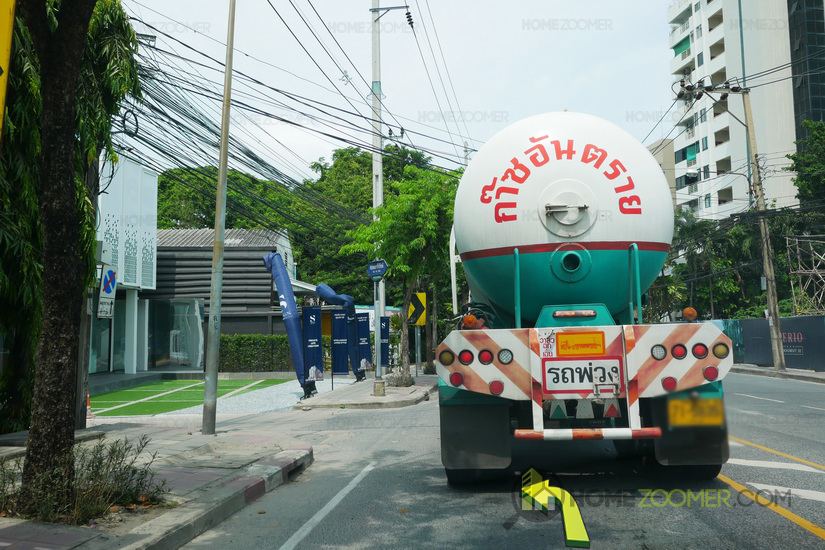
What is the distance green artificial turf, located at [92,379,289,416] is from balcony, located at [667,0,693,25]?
2130 inches

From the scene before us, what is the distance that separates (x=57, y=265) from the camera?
18.1 ft

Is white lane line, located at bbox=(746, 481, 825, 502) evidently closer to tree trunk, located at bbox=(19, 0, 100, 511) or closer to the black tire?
the black tire

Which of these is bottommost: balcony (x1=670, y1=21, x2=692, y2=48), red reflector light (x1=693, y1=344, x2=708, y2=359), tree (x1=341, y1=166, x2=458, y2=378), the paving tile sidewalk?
the paving tile sidewalk

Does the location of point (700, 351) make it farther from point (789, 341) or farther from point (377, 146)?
point (789, 341)

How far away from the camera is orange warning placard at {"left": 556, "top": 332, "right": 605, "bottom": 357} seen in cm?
566

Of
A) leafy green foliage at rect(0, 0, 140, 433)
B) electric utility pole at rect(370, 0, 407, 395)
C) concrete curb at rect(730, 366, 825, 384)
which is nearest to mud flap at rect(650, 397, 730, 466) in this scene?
leafy green foliage at rect(0, 0, 140, 433)

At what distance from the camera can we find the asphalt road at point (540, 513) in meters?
4.87

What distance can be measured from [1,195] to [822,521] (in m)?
9.28

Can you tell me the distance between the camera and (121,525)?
17.1ft

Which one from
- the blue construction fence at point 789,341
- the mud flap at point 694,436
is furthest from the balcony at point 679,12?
the mud flap at point 694,436

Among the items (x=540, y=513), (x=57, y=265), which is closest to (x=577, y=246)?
(x=540, y=513)

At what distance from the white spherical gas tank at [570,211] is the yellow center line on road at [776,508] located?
191cm

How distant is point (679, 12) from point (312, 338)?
57250 mm

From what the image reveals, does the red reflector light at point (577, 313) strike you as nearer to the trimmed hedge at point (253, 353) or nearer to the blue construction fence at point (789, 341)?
the blue construction fence at point (789, 341)
